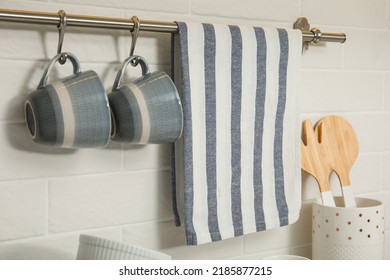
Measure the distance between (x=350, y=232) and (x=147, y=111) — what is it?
45 centimetres

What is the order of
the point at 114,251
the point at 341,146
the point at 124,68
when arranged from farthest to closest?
the point at 341,146 < the point at 124,68 < the point at 114,251

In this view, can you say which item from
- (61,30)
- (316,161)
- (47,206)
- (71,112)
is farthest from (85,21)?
(316,161)

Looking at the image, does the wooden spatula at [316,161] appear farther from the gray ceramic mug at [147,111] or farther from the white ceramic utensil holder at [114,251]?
the white ceramic utensil holder at [114,251]

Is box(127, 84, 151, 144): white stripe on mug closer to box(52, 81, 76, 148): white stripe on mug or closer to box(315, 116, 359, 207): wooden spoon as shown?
box(52, 81, 76, 148): white stripe on mug

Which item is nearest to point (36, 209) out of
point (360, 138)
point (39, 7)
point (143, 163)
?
point (143, 163)

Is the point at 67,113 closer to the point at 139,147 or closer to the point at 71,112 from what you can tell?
the point at 71,112

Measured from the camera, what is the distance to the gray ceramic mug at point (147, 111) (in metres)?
0.77

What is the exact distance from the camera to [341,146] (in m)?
1.07

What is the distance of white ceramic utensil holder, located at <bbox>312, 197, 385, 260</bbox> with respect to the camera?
3.15 feet

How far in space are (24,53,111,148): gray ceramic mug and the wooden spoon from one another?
1.60 ft

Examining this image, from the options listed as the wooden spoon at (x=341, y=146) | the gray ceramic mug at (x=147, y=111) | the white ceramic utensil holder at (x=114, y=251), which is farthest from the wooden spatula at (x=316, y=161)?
the white ceramic utensil holder at (x=114, y=251)

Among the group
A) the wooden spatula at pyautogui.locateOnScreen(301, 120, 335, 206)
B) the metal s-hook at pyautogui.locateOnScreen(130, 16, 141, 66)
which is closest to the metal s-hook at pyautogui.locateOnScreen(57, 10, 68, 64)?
the metal s-hook at pyautogui.locateOnScreen(130, 16, 141, 66)

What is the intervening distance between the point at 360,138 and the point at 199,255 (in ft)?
1.40

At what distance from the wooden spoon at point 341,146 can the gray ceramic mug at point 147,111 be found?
0.38m
